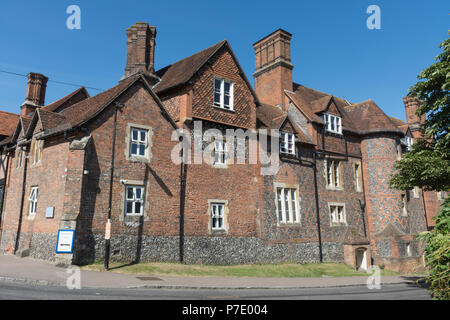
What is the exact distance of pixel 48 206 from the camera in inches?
706

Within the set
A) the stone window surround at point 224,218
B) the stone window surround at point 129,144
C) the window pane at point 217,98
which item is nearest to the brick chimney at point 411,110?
the window pane at point 217,98

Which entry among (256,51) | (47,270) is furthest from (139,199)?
(256,51)

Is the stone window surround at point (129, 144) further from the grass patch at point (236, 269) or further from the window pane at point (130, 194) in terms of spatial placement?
the grass patch at point (236, 269)

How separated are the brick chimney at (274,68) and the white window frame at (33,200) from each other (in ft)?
65.6

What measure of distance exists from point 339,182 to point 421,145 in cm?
1210

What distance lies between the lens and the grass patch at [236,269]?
16087mm

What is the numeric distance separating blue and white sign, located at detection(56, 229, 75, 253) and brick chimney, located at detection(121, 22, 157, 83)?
11925mm

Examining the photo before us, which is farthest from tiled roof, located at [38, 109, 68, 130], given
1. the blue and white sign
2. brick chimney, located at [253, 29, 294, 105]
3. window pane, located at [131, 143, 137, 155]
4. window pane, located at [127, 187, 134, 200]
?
brick chimney, located at [253, 29, 294, 105]

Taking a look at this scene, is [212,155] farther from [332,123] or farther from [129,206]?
[332,123]

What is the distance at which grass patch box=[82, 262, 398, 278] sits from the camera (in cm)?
1609

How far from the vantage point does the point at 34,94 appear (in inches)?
1137

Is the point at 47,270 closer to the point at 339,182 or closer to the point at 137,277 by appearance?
the point at 137,277

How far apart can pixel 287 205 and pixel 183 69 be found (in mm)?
11661
